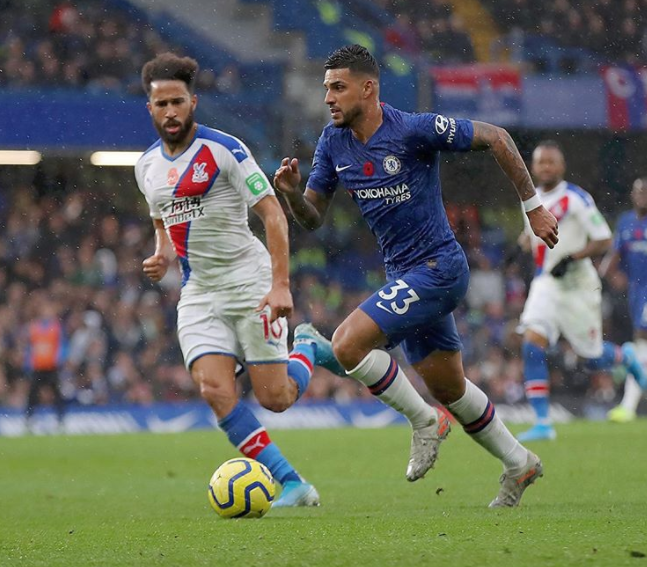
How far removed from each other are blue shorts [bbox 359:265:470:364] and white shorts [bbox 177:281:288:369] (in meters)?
0.87

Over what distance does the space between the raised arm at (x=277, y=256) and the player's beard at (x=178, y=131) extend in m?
0.54

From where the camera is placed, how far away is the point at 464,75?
1812cm

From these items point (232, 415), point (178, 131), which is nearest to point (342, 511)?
point (232, 415)

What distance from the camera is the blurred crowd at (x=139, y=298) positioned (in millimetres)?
16922

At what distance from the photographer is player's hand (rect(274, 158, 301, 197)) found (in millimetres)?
5613

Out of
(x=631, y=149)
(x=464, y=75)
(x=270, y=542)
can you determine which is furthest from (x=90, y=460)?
(x=631, y=149)

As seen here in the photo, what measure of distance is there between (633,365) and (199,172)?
6.62m

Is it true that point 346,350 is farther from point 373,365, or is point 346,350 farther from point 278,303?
point 278,303

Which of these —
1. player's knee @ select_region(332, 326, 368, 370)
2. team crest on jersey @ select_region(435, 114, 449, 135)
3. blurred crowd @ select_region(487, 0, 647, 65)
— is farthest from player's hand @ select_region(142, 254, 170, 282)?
blurred crowd @ select_region(487, 0, 647, 65)

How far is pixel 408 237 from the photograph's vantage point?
5.90m

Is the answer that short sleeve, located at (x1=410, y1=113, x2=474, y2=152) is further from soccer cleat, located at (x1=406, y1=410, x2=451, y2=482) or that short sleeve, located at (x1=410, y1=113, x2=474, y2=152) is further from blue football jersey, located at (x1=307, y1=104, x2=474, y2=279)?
soccer cleat, located at (x1=406, y1=410, x2=451, y2=482)

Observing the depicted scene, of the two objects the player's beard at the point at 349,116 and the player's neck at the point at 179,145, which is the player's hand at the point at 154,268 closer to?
the player's neck at the point at 179,145

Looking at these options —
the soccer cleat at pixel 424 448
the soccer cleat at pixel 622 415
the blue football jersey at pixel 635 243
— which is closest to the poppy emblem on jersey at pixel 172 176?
the soccer cleat at pixel 424 448

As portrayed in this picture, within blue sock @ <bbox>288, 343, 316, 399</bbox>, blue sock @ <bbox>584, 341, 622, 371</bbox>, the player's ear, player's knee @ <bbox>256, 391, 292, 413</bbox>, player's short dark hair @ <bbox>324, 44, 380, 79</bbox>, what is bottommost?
blue sock @ <bbox>584, 341, 622, 371</bbox>
